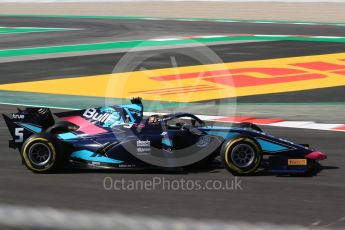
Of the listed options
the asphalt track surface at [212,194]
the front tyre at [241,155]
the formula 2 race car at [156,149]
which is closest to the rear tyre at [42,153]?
the formula 2 race car at [156,149]

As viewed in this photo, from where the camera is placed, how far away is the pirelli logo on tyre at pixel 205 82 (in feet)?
50.8

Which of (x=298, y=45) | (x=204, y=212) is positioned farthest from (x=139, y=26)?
(x=204, y=212)

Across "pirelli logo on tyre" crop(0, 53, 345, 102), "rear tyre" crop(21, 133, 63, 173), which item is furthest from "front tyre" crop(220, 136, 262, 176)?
"pirelli logo on tyre" crop(0, 53, 345, 102)

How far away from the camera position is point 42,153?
8305 millimetres

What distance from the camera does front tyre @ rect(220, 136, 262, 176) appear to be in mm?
7945

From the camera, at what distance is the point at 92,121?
8633mm

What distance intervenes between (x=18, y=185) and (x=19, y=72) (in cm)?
1188

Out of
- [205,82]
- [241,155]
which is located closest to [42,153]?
[241,155]

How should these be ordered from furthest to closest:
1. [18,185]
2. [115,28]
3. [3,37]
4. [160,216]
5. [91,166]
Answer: [115,28] < [3,37] < [91,166] < [18,185] < [160,216]

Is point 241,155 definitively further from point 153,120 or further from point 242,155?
point 153,120

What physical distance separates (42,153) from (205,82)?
29.4 feet

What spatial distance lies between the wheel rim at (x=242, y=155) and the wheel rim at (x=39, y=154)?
7.50 ft

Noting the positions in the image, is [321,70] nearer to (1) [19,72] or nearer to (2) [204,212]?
(1) [19,72]

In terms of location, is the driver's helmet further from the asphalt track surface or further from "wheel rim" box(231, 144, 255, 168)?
"wheel rim" box(231, 144, 255, 168)
